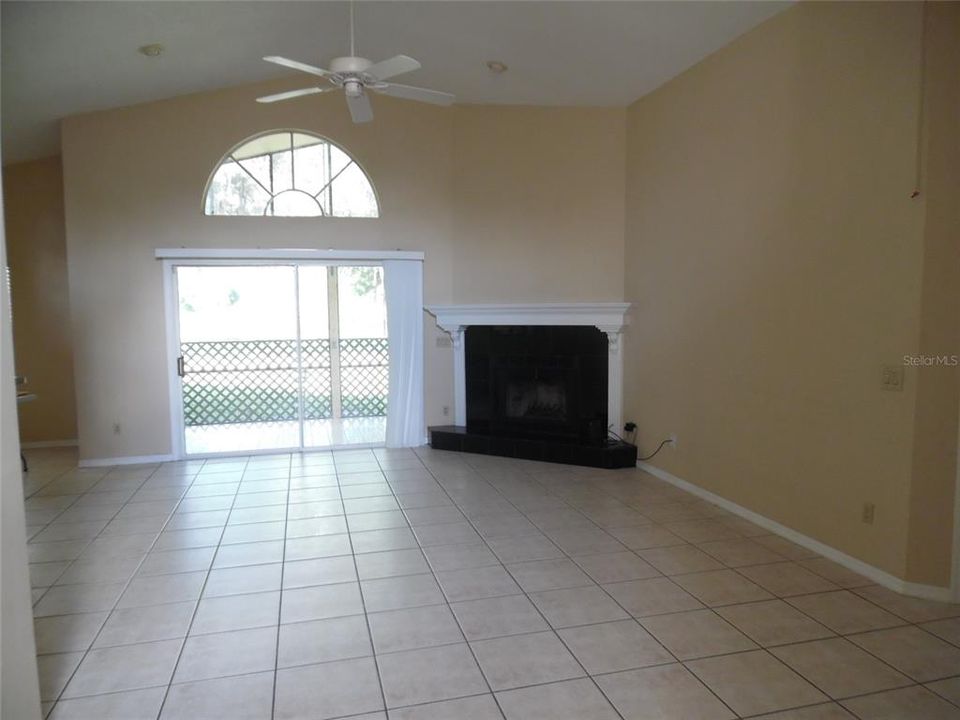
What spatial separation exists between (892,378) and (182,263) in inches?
217

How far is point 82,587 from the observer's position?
3068 mm

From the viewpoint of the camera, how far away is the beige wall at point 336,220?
536 cm

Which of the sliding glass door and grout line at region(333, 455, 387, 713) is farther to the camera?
the sliding glass door

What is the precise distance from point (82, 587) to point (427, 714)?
2.10 metres

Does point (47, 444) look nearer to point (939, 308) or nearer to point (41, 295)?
point (41, 295)

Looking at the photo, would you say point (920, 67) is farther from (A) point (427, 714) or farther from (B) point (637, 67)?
(A) point (427, 714)

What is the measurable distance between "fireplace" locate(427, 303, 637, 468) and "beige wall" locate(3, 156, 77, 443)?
3948 mm

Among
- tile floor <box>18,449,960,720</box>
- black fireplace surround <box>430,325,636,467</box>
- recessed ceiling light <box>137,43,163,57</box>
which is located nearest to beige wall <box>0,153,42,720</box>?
tile floor <box>18,449,960,720</box>

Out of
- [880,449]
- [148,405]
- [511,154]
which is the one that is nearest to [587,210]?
[511,154]

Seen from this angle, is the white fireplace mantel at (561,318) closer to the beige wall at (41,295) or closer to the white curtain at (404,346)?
the white curtain at (404,346)

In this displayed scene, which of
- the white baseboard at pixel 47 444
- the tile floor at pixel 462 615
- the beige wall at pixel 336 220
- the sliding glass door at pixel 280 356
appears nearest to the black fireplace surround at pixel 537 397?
the beige wall at pixel 336 220

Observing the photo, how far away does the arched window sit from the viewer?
5.64 meters
